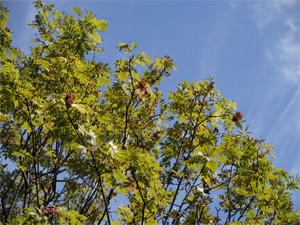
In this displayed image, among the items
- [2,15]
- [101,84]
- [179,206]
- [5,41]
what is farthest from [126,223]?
[2,15]

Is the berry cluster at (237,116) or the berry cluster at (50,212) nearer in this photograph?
the berry cluster at (50,212)

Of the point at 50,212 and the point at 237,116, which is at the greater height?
the point at 237,116

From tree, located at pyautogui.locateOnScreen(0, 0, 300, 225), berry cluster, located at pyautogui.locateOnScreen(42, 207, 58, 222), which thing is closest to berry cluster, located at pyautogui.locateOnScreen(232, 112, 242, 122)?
tree, located at pyautogui.locateOnScreen(0, 0, 300, 225)

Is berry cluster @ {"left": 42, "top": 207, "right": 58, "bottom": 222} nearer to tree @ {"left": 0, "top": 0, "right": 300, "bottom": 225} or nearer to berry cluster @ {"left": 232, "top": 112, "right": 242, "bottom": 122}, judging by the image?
tree @ {"left": 0, "top": 0, "right": 300, "bottom": 225}

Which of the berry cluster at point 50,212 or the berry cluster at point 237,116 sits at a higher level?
the berry cluster at point 237,116

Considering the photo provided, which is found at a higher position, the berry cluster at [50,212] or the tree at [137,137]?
the tree at [137,137]

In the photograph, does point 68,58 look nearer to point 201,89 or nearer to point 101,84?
point 101,84

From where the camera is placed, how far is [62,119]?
183 inches

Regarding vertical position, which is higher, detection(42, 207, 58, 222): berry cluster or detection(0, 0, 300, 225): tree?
detection(0, 0, 300, 225): tree

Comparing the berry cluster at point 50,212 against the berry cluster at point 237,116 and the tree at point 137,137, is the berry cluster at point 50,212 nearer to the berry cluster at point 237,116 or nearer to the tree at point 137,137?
the tree at point 137,137

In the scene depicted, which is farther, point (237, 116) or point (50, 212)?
point (237, 116)

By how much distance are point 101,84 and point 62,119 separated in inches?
75.2

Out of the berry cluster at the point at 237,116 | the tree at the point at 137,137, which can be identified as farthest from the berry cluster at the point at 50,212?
the berry cluster at the point at 237,116

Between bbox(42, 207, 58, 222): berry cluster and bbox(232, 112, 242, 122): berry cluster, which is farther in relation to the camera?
bbox(232, 112, 242, 122): berry cluster
